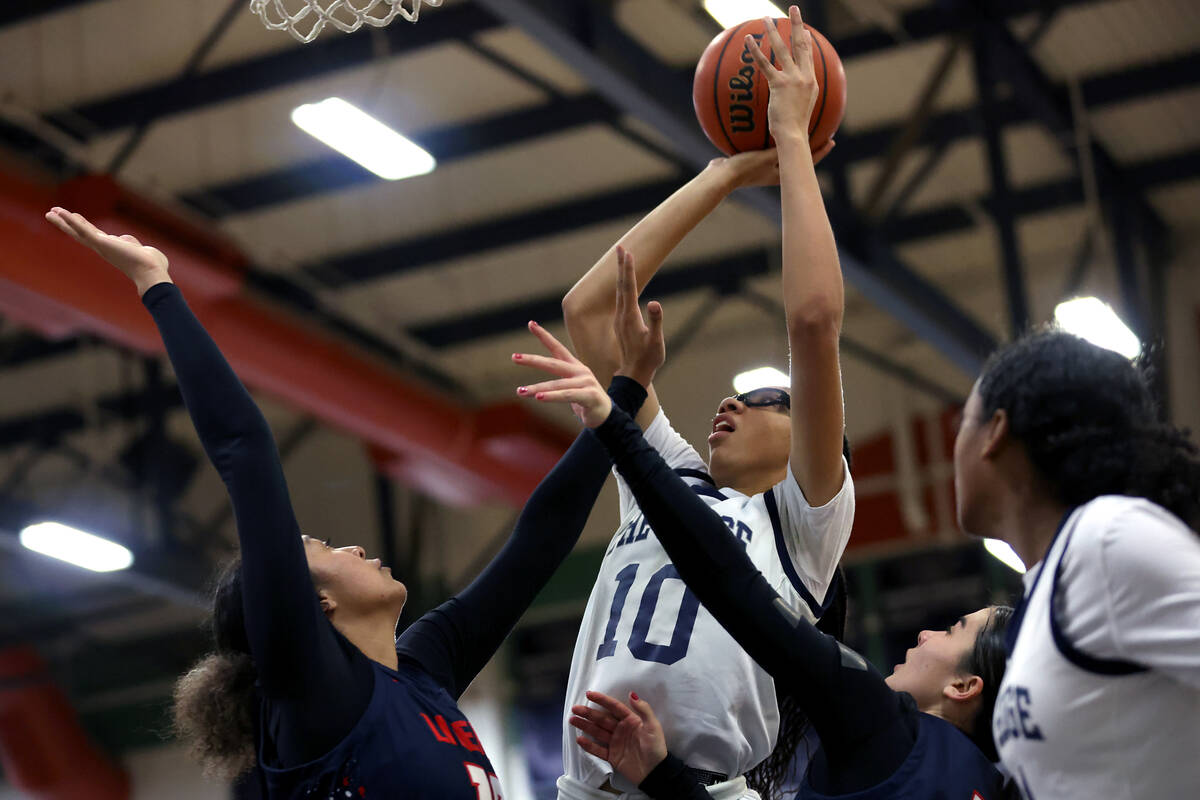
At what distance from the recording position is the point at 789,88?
10.3ft

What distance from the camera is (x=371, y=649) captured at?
3.02 meters

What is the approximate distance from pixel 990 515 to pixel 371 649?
1253mm

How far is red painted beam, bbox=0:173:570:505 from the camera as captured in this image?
25.3 feet

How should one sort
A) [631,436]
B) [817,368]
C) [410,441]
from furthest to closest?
[410,441], [817,368], [631,436]

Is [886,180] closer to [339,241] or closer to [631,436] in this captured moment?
[339,241]

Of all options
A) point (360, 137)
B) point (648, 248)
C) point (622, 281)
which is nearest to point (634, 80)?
point (360, 137)

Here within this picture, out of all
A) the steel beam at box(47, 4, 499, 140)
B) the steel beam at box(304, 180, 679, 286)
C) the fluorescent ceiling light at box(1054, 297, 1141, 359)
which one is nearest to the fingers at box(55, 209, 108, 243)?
the fluorescent ceiling light at box(1054, 297, 1141, 359)

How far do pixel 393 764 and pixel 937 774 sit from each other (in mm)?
905

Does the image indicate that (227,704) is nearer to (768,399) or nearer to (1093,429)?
(768,399)

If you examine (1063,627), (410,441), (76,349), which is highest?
(76,349)

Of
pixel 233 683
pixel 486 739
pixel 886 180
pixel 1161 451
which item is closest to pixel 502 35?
pixel 886 180

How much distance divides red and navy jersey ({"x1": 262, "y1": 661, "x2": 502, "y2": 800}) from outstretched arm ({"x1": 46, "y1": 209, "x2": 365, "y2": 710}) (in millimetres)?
68

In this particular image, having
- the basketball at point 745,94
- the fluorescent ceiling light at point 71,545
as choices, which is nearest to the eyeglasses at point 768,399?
the basketball at point 745,94

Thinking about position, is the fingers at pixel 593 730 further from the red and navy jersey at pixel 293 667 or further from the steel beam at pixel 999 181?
the steel beam at pixel 999 181
